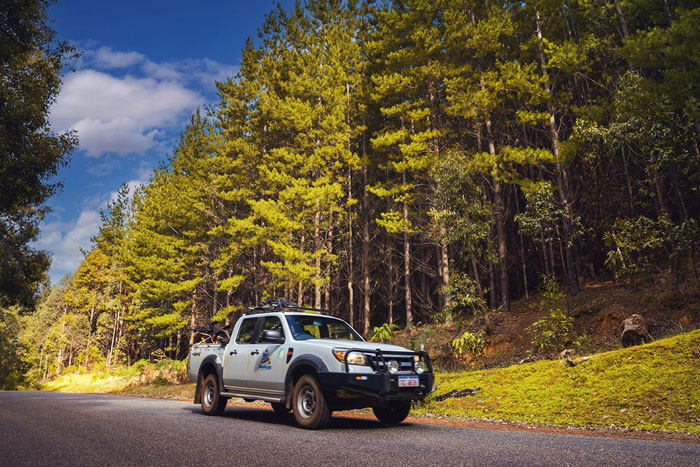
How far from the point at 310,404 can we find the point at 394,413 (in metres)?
1.67

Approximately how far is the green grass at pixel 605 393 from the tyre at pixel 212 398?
4.35 metres

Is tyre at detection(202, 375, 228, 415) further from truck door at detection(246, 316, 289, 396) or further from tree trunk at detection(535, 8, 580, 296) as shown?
tree trunk at detection(535, 8, 580, 296)

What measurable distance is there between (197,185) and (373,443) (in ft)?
102

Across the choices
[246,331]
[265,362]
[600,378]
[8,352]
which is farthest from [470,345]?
[8,352]

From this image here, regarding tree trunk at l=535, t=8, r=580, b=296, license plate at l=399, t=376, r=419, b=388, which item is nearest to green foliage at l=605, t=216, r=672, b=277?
tree trunk at l=535, t=8, r=580, b=296

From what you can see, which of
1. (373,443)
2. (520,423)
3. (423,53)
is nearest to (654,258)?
(520,423)

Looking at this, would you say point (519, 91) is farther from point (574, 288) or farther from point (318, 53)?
point (318, 53)

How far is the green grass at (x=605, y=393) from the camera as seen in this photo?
7.29 meters

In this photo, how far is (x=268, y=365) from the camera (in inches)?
312

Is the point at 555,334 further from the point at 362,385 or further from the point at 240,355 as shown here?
the point at 240,355

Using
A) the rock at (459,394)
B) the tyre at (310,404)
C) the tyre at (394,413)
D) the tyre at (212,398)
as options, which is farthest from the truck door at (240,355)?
the rock at (459,394)

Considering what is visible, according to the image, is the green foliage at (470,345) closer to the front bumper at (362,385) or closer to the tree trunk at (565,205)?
the tree trunk at (565,205)

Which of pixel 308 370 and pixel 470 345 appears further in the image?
pixel 470 345

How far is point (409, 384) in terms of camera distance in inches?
267
